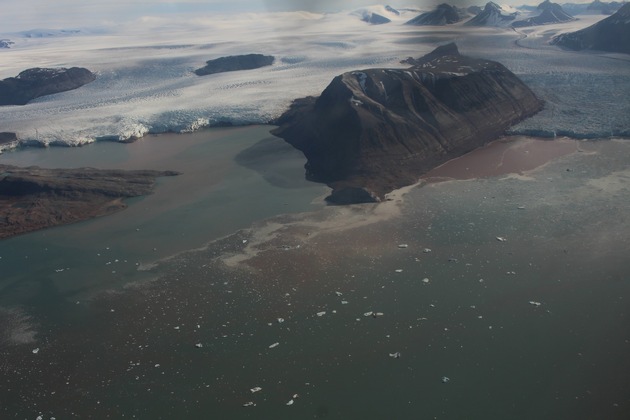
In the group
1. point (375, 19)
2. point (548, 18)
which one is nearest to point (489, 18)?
point (548, 18)

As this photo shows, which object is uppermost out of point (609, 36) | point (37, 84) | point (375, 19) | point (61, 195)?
point (375, 19)

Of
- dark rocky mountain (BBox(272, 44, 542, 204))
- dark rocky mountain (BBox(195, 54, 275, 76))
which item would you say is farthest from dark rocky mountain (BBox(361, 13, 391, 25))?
dark rocky mountain (BBox(272, 44, 542, 204))

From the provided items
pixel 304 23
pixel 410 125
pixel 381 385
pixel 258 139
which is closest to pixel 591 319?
pixel 381 385

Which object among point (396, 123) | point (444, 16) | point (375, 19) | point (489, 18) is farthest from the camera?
point (375, 19)

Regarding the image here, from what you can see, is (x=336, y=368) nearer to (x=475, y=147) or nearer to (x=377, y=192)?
(x=377, y=192)

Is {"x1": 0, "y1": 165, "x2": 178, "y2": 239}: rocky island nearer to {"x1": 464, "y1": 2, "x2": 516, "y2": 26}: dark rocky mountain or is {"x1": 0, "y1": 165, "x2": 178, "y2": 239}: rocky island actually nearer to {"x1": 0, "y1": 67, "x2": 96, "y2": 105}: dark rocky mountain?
{"x1": 0, "y1": 67, "x2": 96, "y2": 105}: dark rocky mountain

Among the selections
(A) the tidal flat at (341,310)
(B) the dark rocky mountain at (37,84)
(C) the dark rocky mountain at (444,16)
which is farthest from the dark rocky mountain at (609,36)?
(B) the dark rocky mountain at (37,84)

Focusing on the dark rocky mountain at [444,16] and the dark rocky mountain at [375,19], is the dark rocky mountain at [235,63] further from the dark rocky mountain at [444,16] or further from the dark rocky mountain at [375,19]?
the dark rocky mountain at [375,19]

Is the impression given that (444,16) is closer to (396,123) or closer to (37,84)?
(37,84)
